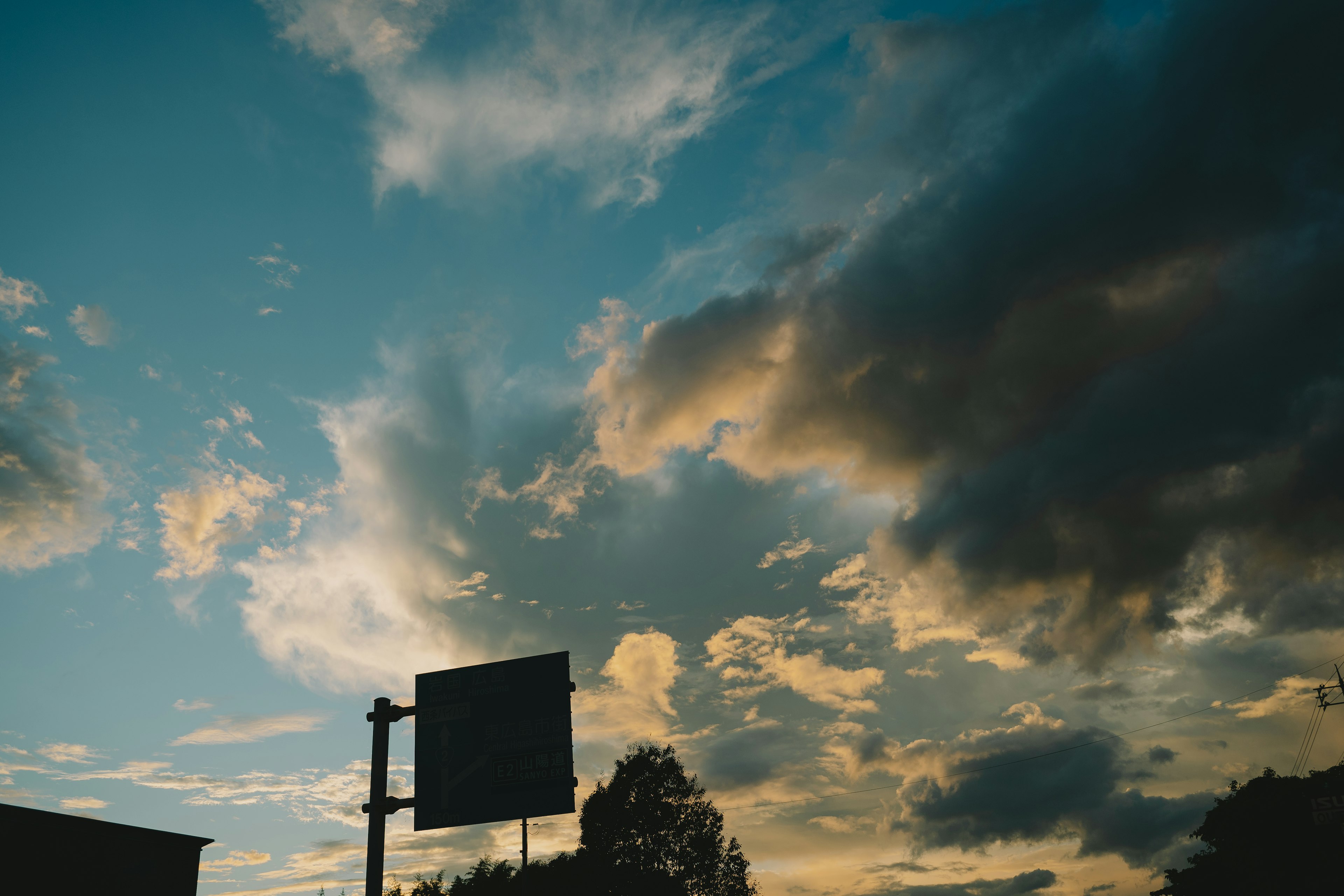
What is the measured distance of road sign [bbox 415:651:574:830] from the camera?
15250 mm

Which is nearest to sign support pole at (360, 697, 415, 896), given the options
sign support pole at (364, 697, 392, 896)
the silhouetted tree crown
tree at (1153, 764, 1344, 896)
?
sign support pole at (364, 697, 392, 896)

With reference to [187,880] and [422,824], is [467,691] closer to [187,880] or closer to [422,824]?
[422,824]

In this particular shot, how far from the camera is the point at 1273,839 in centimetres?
5134

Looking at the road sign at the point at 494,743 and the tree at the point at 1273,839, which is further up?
the road sign at the point at 494,743

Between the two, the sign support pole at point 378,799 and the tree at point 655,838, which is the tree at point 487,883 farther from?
the sign support pole at point 378,799

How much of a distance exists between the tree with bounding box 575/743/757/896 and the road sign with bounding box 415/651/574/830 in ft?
114

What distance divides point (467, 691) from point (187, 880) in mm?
17895

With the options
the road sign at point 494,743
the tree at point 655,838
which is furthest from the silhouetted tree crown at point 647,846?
the road sign at point 494,743

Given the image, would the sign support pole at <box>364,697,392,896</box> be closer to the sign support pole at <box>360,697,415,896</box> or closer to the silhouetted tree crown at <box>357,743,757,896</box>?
the sign support pole at <box>360,697,415,896</box>

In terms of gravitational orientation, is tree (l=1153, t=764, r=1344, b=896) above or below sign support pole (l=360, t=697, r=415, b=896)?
below

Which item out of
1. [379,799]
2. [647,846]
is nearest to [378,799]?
[379,799]

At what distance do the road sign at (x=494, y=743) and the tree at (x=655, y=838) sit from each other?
34.6 m

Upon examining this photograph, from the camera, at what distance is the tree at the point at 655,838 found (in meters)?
45.9

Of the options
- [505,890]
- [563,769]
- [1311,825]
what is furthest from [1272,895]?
[563,769]
